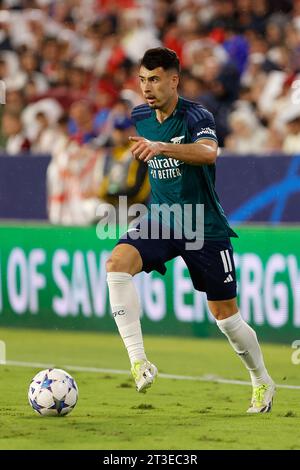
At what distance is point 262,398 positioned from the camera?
8.41 meters

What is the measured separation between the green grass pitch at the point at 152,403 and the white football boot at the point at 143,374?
0.25 m

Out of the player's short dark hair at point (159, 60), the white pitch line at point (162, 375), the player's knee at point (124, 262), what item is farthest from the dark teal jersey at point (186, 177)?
the white pitch line at point (162, 375)

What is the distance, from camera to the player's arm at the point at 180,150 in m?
7.44

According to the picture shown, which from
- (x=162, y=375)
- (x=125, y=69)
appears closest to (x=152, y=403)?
(x=162, y=375)

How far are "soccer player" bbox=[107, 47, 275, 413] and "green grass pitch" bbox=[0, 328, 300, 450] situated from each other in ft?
1.63

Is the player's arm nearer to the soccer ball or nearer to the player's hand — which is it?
the player's hand

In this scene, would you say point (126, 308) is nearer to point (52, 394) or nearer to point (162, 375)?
point (52, 394)

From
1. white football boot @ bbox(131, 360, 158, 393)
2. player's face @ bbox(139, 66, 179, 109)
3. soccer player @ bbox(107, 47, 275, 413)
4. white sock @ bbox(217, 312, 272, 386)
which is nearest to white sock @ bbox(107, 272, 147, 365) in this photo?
soccer player @ bbox(107, 47, 275, 413)

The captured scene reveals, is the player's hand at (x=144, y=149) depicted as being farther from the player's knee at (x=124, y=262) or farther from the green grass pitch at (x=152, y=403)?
the green grass pitch at (x=152, y=403)

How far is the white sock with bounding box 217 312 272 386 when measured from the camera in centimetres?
827

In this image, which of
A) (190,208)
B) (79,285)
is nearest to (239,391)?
(190,208)

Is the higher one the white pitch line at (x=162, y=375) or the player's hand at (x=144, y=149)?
the player's hand at (x=144, y=149)

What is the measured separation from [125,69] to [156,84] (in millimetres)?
9222

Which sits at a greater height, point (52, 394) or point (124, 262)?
point (124, 262)
